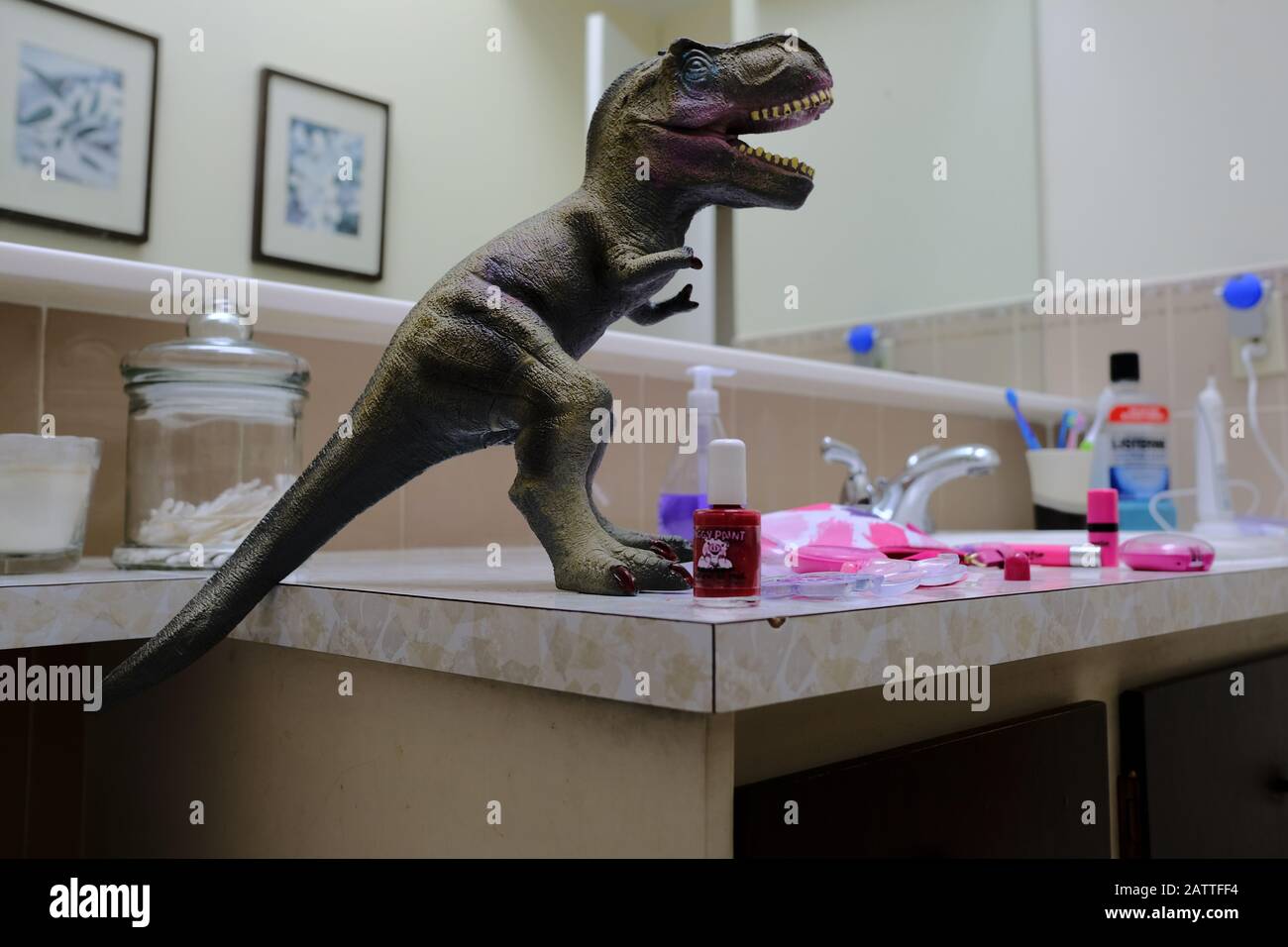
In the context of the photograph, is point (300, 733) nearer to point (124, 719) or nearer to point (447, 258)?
point (124, 719)

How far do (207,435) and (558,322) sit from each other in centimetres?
36

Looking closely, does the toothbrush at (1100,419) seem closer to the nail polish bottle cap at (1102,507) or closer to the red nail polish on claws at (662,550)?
the nail polish bottle cap at (1102,507)

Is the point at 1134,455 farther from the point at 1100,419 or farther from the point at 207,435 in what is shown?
the point at 207,435

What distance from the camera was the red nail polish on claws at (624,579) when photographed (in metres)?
0.48

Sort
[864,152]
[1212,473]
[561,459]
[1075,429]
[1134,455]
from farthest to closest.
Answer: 1. [864,152]
2. [1075,429]
3. [1134,455]
4. [1212,473]
5. [561,459]

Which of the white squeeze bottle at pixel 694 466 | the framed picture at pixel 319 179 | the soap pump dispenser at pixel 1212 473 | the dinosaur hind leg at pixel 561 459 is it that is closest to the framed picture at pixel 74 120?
the framed picture at pixel 319 179

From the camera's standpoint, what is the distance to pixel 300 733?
62cm

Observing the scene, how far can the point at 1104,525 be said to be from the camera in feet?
2.71

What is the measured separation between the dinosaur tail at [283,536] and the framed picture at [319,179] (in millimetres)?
623

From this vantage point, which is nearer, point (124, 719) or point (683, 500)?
point (124, 719)

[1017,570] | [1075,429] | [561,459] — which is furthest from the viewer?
[1075,429]

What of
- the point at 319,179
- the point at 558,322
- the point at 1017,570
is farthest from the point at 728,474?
the point at 319,179
